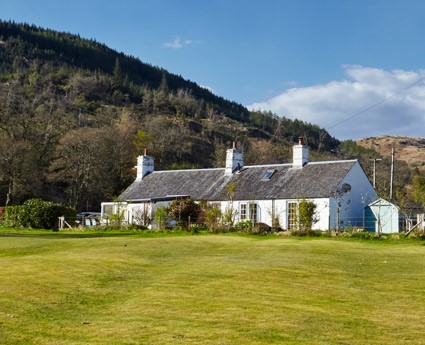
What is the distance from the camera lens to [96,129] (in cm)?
7738

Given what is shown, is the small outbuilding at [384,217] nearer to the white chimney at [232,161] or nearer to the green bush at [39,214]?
the white chimney at [232,161]

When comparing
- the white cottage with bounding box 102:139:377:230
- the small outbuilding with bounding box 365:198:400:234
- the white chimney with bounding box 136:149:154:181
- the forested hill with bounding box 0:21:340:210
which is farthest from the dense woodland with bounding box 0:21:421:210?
the white chimney with bounding box 136:149:154:181

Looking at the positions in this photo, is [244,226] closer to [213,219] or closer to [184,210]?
[213,219]

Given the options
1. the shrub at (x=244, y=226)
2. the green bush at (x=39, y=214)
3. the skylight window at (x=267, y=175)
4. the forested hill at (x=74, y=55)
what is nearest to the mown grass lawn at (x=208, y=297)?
the shrub at (x=244, y=226)

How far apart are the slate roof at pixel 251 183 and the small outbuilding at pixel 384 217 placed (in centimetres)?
303

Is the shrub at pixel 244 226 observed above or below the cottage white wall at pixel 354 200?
below

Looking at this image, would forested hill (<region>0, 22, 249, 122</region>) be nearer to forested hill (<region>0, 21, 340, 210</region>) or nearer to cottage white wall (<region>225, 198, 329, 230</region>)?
forested hill (<region>0, 21, 340, 210</region>)

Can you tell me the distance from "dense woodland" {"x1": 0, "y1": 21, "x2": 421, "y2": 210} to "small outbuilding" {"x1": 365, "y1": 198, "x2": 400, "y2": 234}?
1529 mm

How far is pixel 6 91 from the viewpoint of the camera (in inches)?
4321

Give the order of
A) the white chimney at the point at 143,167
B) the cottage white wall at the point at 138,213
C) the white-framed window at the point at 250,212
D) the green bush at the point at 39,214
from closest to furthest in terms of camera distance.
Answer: the green bush at the point at 39,214, the cottage white wall at the point at 138,213, the white-framed window at the point at 250,212, the white chimney at the point at 143,167

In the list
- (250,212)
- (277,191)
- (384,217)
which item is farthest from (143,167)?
(384,217)

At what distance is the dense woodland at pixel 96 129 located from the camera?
64.3 metres

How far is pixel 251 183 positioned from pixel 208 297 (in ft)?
113

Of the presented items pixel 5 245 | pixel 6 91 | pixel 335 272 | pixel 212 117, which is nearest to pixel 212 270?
pixel 335 272
